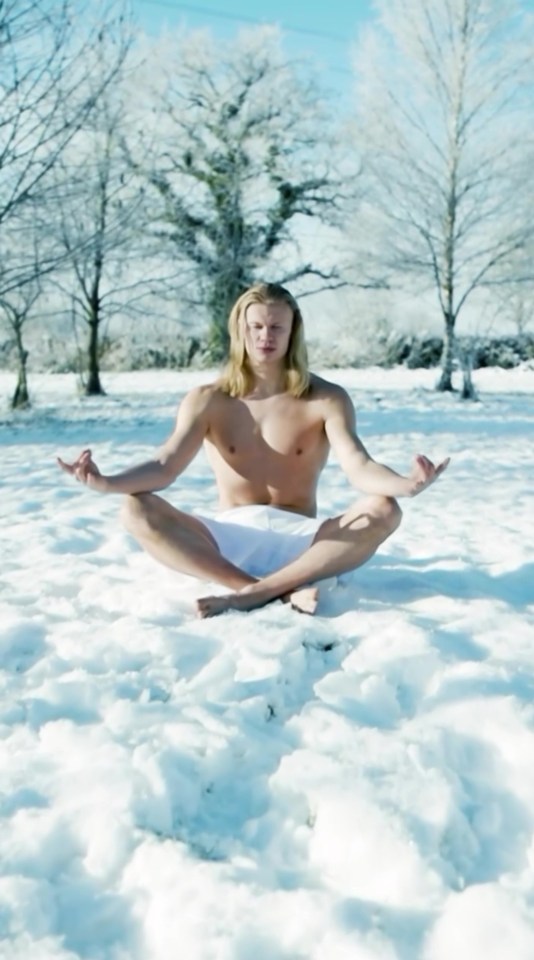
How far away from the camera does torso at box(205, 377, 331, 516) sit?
305cm

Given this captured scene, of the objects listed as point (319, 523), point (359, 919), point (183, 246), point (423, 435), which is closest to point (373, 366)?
point (183, 246)

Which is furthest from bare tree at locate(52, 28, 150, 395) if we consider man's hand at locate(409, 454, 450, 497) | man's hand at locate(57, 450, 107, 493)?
man's hand at locate(409, 454, 450, 497)

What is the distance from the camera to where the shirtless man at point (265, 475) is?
2857mm

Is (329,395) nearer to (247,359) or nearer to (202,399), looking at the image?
(247,359)

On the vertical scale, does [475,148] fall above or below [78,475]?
above

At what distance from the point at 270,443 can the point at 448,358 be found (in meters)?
13.0

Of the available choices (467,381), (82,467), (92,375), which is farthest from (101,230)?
(82,467)

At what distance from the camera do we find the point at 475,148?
51.5 ft

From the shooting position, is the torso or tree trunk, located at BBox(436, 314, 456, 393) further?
tree trunk, located at BBox(436, 314, 456, 393)

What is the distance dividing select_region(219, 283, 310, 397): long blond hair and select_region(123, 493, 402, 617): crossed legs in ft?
1.68

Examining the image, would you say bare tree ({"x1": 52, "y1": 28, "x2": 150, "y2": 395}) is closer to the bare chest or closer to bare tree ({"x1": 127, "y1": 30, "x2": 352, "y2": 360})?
bare tree ({"x1": 127, "y1": 30, "x2": 352, "y2": 360})

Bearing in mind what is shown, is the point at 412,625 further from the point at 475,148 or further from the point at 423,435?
the point at 475,148

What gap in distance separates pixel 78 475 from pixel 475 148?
15.1 meters

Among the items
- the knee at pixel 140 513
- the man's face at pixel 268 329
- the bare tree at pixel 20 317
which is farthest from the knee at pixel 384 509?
the bare tree at pixel 20 317
